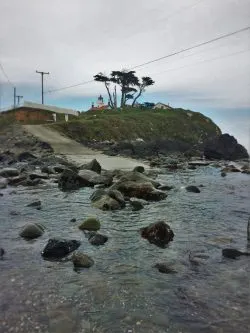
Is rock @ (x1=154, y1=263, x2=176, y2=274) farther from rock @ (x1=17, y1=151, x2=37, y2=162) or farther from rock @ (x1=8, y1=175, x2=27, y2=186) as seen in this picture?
rock @ (x1=17, y1=151, x2=37, y2=162)

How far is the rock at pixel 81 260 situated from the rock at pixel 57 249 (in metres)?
0.47

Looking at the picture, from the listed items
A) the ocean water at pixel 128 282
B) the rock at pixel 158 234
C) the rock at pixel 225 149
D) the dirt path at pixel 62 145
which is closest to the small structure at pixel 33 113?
the dirt path at pixel 62 145

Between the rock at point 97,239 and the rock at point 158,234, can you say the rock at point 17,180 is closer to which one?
the rock at point 97,239

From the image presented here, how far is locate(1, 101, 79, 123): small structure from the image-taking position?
68625mm

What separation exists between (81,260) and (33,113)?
6400 cm

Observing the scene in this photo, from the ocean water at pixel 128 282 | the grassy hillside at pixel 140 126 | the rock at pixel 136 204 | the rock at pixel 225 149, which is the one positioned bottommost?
the ocean water at pixel 128 282

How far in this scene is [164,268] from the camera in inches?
322

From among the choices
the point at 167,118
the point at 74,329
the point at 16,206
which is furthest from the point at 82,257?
the point at 167,118

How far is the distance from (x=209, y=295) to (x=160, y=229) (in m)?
3.62

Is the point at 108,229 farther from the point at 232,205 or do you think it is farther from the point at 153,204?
the point at 232,205

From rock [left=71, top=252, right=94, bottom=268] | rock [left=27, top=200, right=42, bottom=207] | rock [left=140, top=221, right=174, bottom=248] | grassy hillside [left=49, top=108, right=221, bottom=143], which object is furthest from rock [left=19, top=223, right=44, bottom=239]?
grassy hillside [left=49, top=108, right=221, bottom=143]

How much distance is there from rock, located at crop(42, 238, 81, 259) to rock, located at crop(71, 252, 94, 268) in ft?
1.53

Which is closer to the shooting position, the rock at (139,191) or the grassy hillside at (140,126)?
the rock at (139,191)

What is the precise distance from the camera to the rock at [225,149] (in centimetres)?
4869
